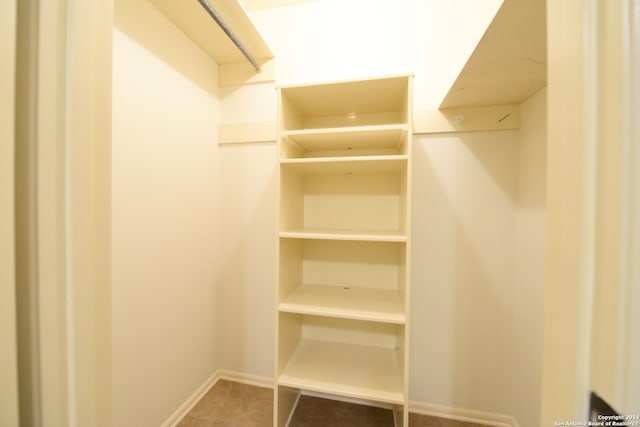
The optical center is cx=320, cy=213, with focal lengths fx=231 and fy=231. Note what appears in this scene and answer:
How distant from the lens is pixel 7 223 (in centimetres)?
36

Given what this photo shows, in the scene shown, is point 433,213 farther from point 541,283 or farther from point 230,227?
point 230,227

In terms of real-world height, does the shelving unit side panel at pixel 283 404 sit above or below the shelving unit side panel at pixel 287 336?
below

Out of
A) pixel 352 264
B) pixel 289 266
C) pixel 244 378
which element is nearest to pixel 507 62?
pixel 352 264

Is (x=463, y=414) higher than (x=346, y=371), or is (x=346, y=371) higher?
(x=346, y=371)

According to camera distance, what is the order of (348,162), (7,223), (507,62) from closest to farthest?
(7,223) < (507,62) < (348,162)

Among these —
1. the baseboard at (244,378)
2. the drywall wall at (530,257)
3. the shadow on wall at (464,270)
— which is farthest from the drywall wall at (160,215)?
the drywall wall at (530,257)

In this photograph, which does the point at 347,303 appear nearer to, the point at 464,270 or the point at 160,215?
the point at 464,270

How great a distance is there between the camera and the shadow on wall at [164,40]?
102 centimetres

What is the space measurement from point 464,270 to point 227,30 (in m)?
1.87

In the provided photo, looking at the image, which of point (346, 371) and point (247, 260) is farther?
point (247, 260)

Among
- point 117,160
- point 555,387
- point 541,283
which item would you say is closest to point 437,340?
point 541,283

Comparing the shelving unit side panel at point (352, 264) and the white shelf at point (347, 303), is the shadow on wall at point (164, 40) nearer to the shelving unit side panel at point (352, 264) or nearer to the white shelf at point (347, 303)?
the shelving unit side panel at point (352, 264)

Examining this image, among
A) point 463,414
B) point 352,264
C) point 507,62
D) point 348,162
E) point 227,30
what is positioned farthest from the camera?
point 352,264

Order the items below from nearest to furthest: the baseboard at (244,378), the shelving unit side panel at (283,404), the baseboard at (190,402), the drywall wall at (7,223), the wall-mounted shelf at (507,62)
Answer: the drywall wall at (7,223) < the wall-mounted shelf at (507,62) < the shelving unit side panel at (283,404) < the baseboard at (190,402) < the baseboard at (244,378)
